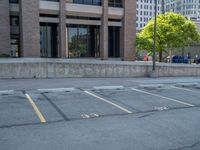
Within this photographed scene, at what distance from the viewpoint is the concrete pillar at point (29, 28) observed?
28.8 metres

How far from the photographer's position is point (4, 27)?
94.7 ft

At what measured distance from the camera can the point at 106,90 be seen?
1455 centimetres

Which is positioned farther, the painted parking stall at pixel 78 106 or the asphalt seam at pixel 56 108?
the painted parking stall at pixel 78 106

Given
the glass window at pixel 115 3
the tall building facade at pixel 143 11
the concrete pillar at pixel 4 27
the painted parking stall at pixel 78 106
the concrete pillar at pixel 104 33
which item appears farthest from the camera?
the tall building facade at pixel 143 11

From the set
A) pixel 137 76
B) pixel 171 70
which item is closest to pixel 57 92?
pixel 137 76

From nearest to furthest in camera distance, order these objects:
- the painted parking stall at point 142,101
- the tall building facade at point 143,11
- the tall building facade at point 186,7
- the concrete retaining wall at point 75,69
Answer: the painted parking stall at point 142,101 < the concrete retaining wall at point 75,69 < the tall building facade at point 143,11 < the tall building facade at point 186,7

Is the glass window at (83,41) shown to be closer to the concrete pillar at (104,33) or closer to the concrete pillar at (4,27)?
the concrete pillar at (104,33)

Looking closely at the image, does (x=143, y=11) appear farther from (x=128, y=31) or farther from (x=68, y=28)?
(x=68, y=28)

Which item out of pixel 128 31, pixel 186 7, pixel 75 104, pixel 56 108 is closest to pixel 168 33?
pixel 128 31

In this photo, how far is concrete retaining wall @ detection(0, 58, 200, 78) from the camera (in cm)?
1889

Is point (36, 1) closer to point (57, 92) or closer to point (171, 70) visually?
point (171, 70)

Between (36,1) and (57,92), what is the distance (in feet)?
60.6

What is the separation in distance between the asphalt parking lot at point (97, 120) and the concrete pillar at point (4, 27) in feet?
56.1

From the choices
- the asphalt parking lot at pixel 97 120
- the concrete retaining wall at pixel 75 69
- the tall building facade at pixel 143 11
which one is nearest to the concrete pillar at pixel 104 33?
the concrete retaining wall at pixel 75 69
